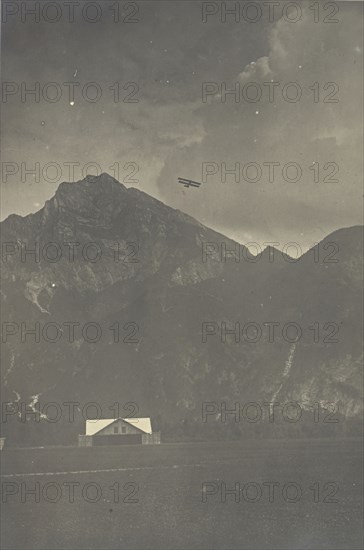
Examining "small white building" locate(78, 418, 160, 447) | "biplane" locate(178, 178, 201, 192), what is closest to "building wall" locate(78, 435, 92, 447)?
"small white building" locate(78, 418, 160, 447)

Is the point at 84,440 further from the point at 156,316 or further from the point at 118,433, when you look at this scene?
the point at 156,316

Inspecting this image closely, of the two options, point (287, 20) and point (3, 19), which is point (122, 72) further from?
point (287, 20)

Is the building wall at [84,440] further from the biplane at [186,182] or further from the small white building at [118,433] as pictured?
the biplane at [186,182]

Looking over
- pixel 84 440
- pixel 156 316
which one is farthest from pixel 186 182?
pixel 84 440

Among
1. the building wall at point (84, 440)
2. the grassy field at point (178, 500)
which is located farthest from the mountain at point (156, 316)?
the grassy field at point (178, 500)

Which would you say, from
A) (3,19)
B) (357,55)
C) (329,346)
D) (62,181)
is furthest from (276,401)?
(3,19)

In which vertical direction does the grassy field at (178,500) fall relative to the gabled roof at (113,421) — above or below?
below
